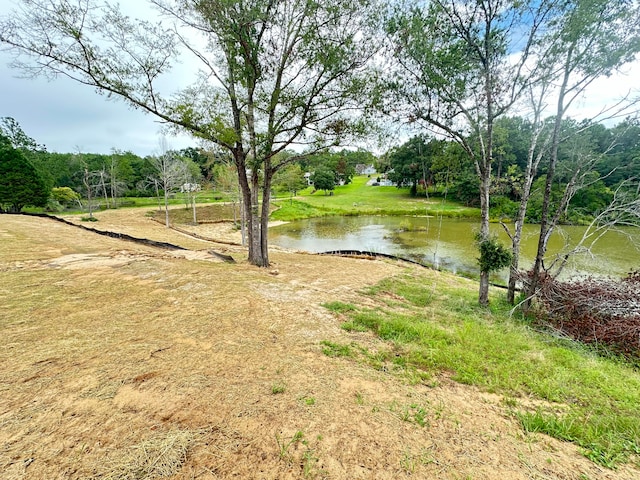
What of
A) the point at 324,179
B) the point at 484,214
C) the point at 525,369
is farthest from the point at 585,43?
the point at 324,179

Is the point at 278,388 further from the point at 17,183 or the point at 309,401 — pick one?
the point at 17,183

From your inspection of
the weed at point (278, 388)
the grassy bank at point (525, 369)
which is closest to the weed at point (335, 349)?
the grassy bank at point (525, 369)

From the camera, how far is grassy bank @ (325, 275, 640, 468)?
7.98 ft

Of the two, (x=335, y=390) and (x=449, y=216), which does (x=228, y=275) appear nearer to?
(x=335, y=390)

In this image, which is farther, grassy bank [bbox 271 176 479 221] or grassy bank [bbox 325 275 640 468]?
grassy bank [bbox 271 176 479 221]

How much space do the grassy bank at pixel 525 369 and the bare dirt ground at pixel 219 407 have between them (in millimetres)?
200

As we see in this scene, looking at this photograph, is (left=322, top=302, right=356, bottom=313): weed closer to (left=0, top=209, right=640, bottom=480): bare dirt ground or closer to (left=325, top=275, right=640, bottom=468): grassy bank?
(left=325, top=275, right=640, bottom=468): grassy bank

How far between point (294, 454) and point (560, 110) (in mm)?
7796

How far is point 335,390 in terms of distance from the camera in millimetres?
2678

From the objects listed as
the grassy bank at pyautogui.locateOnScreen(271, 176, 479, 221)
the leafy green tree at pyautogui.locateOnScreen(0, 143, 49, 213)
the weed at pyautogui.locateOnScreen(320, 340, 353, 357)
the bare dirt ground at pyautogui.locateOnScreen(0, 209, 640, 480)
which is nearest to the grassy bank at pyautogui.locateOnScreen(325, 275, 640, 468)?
the weed at pyautogui.locateOnScreen(320, 340, 353, 357)

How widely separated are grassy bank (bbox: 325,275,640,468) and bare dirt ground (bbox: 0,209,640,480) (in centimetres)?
20

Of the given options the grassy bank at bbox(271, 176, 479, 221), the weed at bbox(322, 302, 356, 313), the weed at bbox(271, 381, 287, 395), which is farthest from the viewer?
the grassy bank at bbox(271, 176, 479, 221)

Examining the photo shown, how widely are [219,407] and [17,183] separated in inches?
1096

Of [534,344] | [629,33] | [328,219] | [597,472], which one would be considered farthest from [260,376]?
[328,219]
